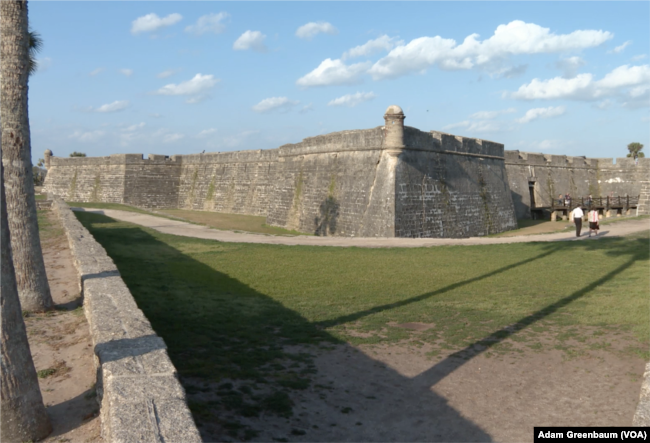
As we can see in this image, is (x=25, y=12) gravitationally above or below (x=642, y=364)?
above

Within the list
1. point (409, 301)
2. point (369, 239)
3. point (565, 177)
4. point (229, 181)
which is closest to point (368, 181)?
point (369, 239)

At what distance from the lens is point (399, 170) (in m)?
18.5

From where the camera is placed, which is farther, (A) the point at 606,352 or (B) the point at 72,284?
(B) the point at 72,284

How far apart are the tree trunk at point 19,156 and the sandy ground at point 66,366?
47 centimetres

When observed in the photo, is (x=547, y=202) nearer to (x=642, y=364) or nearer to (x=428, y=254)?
(x=428, y=254)

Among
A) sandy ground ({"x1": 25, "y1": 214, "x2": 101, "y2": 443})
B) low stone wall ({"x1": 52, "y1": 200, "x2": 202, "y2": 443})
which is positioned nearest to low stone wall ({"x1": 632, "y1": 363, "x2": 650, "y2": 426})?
low stone wall ({"x1": 52, "y1": 200, "x2": 202, "y2": 443})

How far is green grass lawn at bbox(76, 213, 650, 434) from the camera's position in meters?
6.62

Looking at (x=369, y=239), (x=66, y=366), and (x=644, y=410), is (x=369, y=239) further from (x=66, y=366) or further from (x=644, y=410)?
(x=644, y=410)

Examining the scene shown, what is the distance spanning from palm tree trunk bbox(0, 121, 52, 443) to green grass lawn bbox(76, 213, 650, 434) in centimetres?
174

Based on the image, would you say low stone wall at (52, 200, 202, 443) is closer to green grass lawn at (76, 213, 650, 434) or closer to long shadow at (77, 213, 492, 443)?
long shadow at (77, 213, 492, 443)

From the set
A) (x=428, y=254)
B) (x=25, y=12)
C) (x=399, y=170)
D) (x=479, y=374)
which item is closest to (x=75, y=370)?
(x=479, y=374)

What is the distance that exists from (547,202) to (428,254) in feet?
70.7

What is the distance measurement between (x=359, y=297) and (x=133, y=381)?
5.93m

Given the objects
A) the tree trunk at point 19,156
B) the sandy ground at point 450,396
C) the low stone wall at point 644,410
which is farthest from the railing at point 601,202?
the tree trunk at point 19,156
